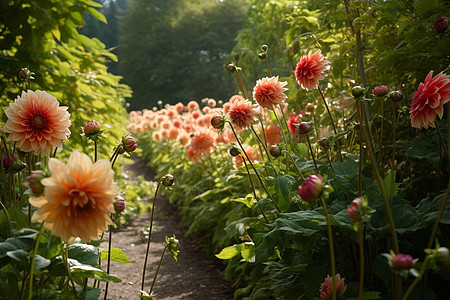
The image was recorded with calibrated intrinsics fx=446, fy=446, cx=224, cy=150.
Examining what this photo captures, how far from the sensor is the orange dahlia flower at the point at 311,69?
1.62 meters

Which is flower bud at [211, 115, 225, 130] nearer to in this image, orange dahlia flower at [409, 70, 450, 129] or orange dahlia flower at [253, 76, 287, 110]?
orange dahlia flower at [253, 76, 287, 110]

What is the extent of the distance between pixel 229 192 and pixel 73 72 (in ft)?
5.21

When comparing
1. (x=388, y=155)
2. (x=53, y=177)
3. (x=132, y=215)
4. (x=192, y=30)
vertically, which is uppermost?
(x=192, y=30)

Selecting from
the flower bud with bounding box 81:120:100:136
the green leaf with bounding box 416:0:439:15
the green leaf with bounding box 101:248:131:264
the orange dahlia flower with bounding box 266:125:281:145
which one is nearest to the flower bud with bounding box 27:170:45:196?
the flower bud with bounding box 81:120:100:136

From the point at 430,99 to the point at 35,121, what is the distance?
1048 mm

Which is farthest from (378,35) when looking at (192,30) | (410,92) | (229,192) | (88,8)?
(192,30)

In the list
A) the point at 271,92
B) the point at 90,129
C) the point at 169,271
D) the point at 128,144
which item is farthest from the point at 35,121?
the point at 169,271

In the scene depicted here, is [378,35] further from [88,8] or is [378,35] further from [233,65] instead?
[88,8]

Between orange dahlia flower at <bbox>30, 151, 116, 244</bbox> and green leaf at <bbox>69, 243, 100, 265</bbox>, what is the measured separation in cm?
39

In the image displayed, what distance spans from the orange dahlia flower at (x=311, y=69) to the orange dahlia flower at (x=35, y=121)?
0.86m

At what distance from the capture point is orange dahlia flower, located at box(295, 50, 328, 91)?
1.62 meters

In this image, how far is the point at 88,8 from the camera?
2.96 m

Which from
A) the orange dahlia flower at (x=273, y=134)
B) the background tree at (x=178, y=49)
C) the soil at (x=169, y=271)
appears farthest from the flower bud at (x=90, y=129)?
the background tree at (x=178, y=49)

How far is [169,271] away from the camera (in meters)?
2.91
